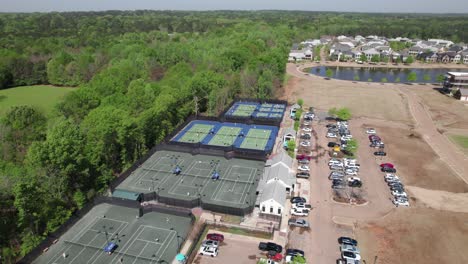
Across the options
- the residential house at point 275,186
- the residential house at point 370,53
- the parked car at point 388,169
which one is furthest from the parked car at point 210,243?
the residential house at point 370,53

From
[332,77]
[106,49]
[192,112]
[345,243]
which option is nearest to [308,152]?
[345,243]

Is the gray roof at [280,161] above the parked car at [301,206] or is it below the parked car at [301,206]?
above

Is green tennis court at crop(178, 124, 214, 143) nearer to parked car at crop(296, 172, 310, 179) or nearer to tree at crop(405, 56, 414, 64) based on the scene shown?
parked car at crop(296, 172, 310, 179)

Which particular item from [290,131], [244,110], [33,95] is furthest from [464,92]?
[33,95]

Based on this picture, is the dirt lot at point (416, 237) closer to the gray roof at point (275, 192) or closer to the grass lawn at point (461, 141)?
the gray roof at point (275, 192)

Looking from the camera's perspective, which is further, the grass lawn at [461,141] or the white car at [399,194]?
the grass lawn at [461,141]

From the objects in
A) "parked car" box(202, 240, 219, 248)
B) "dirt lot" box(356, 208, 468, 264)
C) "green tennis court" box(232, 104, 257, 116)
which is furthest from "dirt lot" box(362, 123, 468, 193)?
"parked car" box(202, 240, 219, 248)
